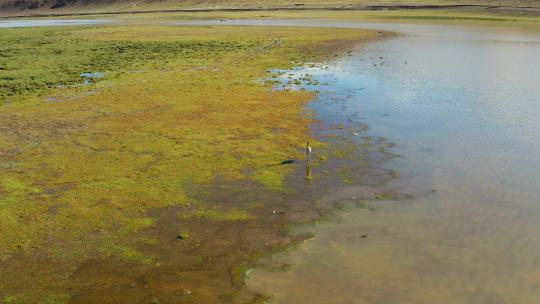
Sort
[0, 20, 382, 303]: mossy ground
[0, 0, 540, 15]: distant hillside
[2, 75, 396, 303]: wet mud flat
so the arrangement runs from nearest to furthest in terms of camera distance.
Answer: [2, 75, 396, 303]: wet mud flat < [0, 20, 382, 303]: mossy ground < [0, 0, 540, 15]: distant hillside

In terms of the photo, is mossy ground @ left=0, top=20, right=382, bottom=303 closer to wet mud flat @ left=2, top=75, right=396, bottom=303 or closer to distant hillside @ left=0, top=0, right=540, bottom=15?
wet mud flat @ left=2, top=75, right=396, bottom=303

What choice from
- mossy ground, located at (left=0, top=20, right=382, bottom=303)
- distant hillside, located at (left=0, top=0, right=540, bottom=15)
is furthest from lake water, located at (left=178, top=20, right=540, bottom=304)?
distant hillside, located at (left=0, top=0, right=540, bottom=15)

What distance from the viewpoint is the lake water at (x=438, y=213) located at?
10414 millimetres

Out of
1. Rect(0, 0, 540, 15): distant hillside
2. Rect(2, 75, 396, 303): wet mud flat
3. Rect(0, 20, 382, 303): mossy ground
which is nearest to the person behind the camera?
Rect(2, 75, 396, 303): wet mud flat

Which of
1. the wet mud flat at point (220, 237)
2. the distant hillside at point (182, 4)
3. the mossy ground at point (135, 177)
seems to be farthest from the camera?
the distant hillside at point (182, 4)

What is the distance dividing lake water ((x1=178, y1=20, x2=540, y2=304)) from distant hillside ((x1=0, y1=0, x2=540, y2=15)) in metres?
82.1

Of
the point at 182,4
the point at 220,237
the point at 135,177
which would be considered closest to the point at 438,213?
the point at 220,237

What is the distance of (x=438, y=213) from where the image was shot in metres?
13.6

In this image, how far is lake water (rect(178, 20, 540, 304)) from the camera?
410 inches

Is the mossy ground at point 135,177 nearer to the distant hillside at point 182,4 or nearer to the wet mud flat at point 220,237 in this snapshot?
the wet mud flat at point 220,237

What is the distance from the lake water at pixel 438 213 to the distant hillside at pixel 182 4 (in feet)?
269

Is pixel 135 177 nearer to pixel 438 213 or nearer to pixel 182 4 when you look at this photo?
pixel 438 213

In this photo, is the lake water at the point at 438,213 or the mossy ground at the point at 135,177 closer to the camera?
the lake water at the point at 438,213

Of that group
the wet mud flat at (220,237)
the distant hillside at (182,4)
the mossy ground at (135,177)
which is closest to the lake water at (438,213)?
the wet mud flat at (220,237)
